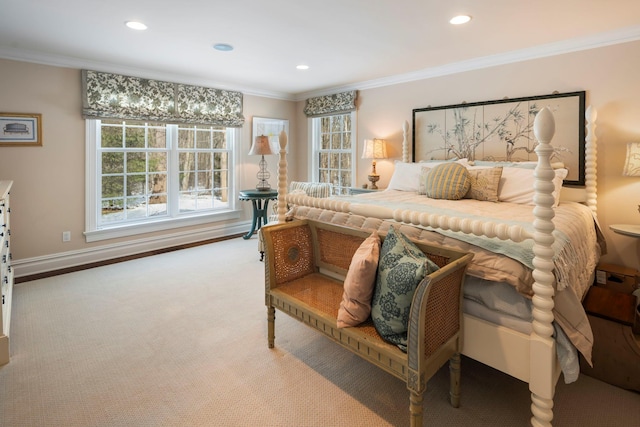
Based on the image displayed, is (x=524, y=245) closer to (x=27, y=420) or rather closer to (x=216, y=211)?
(x=27, y=420)

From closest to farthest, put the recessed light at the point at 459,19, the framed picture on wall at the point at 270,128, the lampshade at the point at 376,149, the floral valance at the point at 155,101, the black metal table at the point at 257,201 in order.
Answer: the recessed light at the point at 459,19, the floral valance at the point at 155,101, the lampshade at the point at 376,149, the black metal table at the point at 257,201, the framed picture on wall at the point at 270,128

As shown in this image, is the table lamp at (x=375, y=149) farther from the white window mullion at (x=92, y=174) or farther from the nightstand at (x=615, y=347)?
the white window mullion at (x=92, y=174)

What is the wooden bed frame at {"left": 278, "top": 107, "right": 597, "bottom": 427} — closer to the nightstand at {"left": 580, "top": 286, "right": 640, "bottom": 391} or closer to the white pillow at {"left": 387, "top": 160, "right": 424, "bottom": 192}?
the nightstand at {"left": 580, "top": 286, "right": 640, "bottom": 391}

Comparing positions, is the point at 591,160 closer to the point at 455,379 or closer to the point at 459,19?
the point at 459,19

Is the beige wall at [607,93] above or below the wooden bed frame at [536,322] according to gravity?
above

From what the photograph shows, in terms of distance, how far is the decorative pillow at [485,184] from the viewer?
312cm

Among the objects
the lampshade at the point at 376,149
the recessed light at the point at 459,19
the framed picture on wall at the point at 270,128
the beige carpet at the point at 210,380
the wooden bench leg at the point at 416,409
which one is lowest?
the beige carpet at the point at 210,380

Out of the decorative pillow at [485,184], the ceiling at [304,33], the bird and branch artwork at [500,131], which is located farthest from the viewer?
the bird and branch artwork at [500,131]

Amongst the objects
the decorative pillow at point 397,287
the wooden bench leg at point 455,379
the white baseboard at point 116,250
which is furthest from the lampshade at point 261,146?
the wooden bench leg at point 455,379

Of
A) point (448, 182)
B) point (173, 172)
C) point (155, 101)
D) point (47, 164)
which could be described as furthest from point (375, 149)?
point (47, 164)

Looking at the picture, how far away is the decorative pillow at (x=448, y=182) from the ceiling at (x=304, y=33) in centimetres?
117

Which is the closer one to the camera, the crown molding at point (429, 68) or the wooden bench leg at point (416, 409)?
the wooden bench leg at point (416, 409)

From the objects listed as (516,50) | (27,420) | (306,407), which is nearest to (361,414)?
(306,407)

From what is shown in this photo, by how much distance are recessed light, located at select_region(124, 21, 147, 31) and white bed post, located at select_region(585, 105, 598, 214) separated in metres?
3.87
